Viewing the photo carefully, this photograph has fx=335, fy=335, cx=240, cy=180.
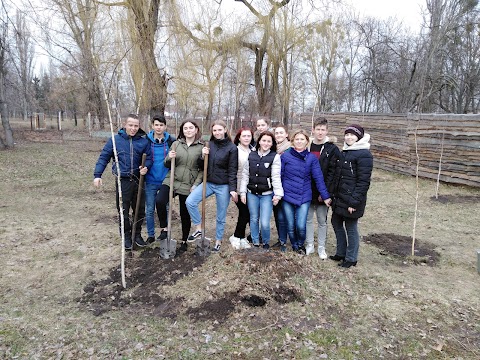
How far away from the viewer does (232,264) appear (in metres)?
3.90

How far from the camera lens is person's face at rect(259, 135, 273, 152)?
13.5ft

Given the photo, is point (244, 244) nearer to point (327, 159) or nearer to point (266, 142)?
point (266, 142)

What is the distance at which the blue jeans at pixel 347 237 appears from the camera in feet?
13.2

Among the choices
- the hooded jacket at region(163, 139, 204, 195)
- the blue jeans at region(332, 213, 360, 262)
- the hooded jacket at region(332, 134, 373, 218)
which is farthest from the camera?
the hooded jacket at region(163, 139, 204, 195)

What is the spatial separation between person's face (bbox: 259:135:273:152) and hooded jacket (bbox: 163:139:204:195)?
2.59ft

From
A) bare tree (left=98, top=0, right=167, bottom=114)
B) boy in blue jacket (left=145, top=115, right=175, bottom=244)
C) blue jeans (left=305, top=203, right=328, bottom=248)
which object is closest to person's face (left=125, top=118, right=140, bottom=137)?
boy in blue jacket (left=145, top=115, right=175, bottom=244)

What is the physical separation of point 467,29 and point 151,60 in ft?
57.8

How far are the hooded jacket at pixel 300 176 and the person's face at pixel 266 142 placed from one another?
0.85 ft

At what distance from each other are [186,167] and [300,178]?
1446 millimetres

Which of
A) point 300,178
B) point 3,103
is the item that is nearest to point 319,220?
point 300,178

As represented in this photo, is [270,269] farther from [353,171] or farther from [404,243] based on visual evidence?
[404,243]

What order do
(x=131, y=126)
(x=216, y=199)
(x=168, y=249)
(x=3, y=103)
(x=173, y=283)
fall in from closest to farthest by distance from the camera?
(x=173, y=283), (x=131, y=126), (x=168, y=249), (x=216, y=199), (x=3, y=103)

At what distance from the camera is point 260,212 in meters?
4.37

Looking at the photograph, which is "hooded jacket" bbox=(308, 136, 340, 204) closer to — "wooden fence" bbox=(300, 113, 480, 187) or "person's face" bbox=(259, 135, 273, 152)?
"person's face" bbox=(259, 135, 273, 152)
